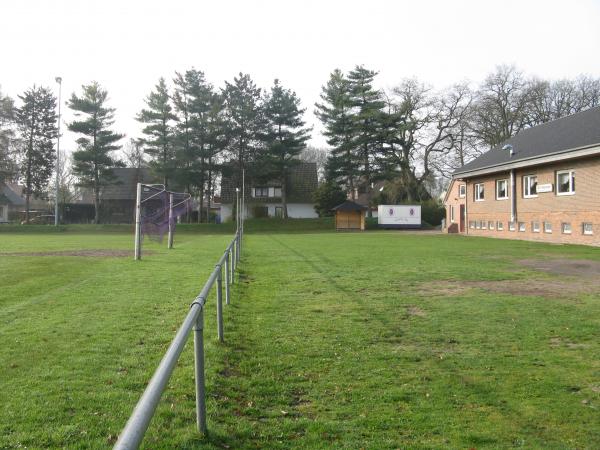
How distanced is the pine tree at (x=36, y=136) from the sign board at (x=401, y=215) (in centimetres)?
3777

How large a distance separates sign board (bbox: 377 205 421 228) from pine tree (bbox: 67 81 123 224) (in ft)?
95.7

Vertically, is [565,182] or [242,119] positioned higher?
[242,119]

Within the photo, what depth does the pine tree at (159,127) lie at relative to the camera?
190 feet

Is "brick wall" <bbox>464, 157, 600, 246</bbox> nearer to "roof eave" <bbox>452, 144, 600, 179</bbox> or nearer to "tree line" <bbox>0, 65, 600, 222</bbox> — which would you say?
"roof eave" <bbox>452, 144, 600, 179</bbox>

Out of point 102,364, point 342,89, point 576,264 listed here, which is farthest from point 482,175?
point 102,364

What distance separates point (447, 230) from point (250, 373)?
4584cm

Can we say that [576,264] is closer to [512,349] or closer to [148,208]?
[512,349]

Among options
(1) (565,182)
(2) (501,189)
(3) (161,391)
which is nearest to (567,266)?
(1) (565,182)

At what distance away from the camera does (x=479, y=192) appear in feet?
133

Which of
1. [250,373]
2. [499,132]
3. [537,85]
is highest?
[537,85]

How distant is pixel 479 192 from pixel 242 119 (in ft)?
92.4

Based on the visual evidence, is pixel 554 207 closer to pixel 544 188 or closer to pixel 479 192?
pixel 544 188

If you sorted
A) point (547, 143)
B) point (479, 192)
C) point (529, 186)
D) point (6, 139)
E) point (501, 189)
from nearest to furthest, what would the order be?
point (547, 143)
point (529, 186)
point (501, 189)
point (479, 192)
point (6, 139)

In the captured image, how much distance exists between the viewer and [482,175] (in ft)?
129
